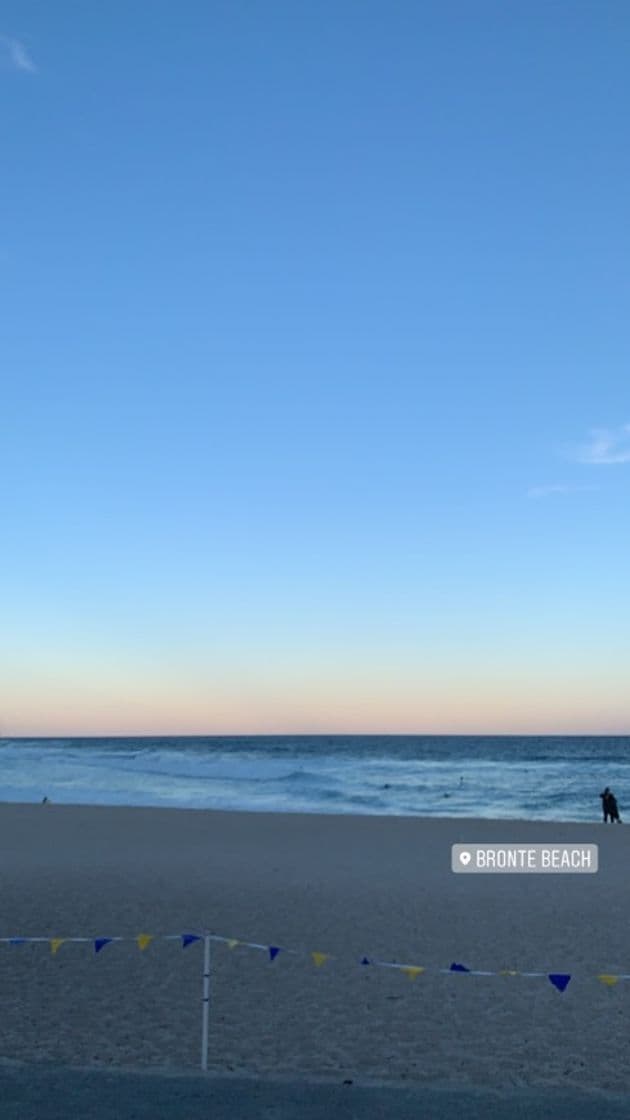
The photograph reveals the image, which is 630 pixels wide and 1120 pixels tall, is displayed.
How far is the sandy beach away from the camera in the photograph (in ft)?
29.8

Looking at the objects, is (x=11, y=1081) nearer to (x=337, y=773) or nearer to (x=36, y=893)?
(x=36, y=893)

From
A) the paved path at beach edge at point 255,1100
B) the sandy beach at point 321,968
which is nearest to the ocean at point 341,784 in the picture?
the sandy beach at point 321,968

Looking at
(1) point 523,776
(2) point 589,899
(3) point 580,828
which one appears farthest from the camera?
(1) point 523,776

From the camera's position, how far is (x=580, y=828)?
99.8 ft

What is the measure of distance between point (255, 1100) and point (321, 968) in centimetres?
482

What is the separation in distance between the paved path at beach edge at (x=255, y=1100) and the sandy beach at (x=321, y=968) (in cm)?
39

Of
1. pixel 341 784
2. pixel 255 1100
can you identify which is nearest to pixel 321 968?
pixel 255 1100

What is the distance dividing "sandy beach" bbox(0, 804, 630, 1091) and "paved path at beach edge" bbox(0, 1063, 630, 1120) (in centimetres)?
39

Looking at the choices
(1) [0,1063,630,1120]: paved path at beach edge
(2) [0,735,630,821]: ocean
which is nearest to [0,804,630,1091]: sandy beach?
(1) [0,1063,630,1120]: paved path at beach edge

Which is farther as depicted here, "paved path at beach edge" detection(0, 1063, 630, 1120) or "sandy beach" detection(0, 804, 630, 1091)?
"sandy beach" detection(0, 804, 630, 1091)

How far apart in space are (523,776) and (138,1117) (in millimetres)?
74804

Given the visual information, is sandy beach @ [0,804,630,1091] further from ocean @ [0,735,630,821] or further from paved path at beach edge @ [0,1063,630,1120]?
ocean @ [0,735,630,821]

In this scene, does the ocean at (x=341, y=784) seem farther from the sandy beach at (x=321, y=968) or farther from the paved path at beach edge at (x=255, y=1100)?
the paved path at beach edge at (x=255, y=1100)

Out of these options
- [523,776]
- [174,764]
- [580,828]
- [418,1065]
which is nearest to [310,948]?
[418,1065]
